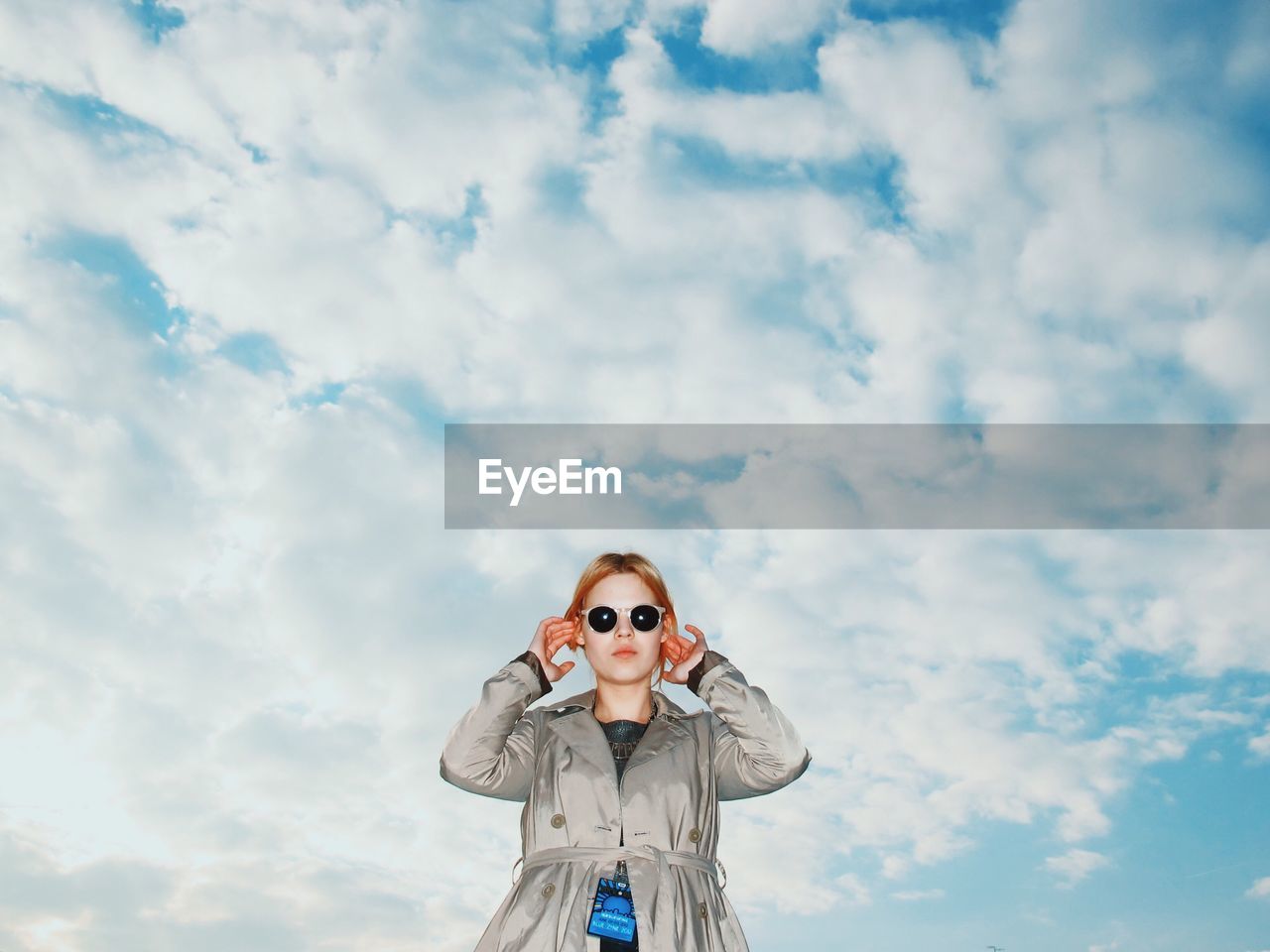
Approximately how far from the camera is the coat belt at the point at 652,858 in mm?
6559

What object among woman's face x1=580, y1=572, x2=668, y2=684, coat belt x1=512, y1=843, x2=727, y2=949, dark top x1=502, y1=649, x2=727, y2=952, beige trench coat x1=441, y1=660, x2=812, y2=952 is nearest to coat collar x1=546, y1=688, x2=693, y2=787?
beige trench coat x1=441, y1=660, x2=812, y2=952

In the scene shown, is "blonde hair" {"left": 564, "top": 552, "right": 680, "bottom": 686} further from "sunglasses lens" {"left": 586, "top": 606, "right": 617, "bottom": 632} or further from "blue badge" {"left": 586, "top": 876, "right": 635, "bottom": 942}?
"blue badge" {"left": 586, "top": 876, "right": 635, "bottom": 942}

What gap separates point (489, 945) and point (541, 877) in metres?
0.51

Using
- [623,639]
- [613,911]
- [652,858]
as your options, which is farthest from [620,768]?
[613,911]

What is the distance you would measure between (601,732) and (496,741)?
720mm

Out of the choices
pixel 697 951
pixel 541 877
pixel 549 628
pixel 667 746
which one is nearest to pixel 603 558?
pixel 549 628

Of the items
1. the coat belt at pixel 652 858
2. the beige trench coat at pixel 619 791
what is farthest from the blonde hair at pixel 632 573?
the coat belt at pixel 652 858

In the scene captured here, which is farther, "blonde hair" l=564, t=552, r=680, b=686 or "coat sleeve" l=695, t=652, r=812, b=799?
"blonde hair" l=564, t=552, r=680, b=686

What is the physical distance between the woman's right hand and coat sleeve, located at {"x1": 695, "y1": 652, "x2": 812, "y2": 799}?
1.02 metres

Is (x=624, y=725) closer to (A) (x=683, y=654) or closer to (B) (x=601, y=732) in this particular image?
(B) (x=601, y=732)

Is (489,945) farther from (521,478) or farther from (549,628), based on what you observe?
(521,478)

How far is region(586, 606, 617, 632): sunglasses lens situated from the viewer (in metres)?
7.83

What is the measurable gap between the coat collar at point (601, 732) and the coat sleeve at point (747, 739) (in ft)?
1.11

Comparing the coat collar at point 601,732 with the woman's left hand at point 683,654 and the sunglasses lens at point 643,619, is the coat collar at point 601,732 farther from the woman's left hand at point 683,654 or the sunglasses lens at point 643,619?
the sunglasses lens at point 643,619
